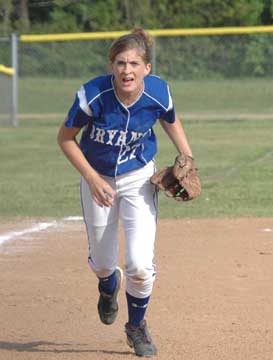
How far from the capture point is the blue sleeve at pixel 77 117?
5238 millimetres

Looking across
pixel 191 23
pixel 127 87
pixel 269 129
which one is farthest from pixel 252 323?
pixel 191 23

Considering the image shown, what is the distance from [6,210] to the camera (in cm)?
1073

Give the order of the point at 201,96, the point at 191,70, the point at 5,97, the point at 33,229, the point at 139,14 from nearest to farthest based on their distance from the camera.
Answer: the point at 33,229
the point at 5,97
the point at 191,70
the point at 201,96
the point at 139,14

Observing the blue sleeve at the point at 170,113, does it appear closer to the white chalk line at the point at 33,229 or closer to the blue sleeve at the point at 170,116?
the blue sleeve at the point at 170,116

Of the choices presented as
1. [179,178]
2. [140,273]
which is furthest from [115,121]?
[140,273]

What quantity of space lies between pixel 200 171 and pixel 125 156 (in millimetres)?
7899

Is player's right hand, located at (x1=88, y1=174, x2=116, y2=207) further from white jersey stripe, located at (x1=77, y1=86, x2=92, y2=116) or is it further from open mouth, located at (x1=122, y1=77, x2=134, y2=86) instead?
open mouth, located at (x1=122, y1=77, x2=134, y2=86)

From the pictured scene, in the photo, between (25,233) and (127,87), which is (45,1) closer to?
(25,233)

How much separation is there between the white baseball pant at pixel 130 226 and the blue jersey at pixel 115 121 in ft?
0.27

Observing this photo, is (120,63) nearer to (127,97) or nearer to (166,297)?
(127,97)

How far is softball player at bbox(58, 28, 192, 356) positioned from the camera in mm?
5230

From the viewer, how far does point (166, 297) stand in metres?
6.79

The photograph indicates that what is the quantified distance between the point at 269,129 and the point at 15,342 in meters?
13.5

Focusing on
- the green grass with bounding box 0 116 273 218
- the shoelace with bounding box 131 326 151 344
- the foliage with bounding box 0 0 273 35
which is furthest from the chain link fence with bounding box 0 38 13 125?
the shoelace with bounding box 131 326 151 344
